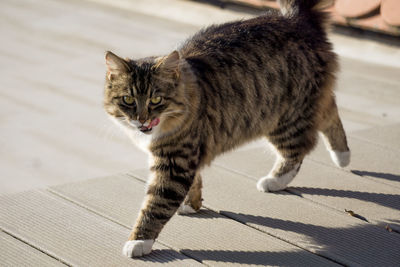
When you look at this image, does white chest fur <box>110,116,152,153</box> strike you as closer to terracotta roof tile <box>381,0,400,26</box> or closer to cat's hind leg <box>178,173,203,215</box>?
cat's hind leg <box>178,173,203,215</box>

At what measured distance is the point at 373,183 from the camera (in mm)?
3428

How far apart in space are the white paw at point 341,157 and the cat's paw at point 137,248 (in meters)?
1.39

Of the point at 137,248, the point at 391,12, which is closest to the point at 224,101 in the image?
the point at 137,248

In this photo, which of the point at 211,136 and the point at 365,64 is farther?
the point at 365,64

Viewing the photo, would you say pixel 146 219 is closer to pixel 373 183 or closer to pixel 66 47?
pixel 373 183

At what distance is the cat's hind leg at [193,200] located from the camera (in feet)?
9.84

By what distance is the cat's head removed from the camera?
8.60 feet

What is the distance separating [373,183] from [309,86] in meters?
0.70

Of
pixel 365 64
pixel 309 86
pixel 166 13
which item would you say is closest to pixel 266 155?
pixel 309 86

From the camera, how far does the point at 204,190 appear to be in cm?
334

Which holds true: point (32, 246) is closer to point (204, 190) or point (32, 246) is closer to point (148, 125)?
point (148, 125)

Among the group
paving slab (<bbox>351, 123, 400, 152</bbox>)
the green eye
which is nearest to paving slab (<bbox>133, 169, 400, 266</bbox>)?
the green eye

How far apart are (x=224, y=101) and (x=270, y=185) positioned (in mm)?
607

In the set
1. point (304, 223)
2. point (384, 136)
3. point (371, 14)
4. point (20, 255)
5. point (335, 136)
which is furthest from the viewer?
point (371, 14)
